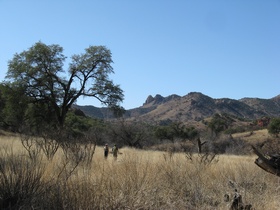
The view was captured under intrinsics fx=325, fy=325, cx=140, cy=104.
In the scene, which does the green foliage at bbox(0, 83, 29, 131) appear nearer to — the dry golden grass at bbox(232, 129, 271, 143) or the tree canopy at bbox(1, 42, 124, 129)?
the tree canopy at bbox(1, 42, 124, 129)

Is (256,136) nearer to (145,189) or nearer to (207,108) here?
(145,189)

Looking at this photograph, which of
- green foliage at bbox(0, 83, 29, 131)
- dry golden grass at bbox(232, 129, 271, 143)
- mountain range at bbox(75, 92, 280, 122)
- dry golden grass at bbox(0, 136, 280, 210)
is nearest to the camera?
dry golden grass at bbox(0, 136, 280, 210)

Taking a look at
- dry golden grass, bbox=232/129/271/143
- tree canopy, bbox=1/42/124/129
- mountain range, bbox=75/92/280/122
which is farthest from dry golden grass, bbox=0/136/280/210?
mountain range, bbox=75/92/280/122

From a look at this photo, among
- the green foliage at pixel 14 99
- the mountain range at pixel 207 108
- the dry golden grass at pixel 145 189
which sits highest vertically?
the mountain range at pixel 207 108

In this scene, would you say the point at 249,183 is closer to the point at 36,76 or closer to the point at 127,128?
the point at 36,76

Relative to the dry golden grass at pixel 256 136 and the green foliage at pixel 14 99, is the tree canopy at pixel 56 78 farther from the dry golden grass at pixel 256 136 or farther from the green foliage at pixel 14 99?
the dry golden grass at pixel 256 136

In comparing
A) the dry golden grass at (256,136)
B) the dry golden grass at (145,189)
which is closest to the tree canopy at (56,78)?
the dry golden grass at (145,189)

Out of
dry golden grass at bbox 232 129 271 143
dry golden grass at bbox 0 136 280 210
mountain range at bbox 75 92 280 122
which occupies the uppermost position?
mountain range at bbox 75 92 280 122

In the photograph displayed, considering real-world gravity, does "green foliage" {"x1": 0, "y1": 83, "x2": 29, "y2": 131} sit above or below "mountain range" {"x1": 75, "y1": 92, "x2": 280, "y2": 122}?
below

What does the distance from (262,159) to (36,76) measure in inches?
912

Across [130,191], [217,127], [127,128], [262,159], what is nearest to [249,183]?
[262,159]

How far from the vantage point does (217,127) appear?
7994 cm

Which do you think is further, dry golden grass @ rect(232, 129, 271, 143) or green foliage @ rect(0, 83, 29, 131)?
dry golden grass @ rect(232, 129, 271, 143)

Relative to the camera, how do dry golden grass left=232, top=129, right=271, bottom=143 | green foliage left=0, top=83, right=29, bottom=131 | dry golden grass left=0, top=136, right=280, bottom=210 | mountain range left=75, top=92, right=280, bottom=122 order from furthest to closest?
mountain range left=75, top=92, right=280, bottom=122 → dry golden grass left=232, top=129, right=271, bottom=143 → green foliage left=0, top=83, right=29, bottom=131 → dry golden grass left=0, top=136, right=280, bottom=210
